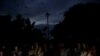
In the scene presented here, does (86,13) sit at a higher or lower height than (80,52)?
higher

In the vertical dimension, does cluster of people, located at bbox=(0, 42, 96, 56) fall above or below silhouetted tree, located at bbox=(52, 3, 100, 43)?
below

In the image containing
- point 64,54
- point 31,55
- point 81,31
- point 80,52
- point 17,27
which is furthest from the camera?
point 17,27

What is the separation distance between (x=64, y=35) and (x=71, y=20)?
2100mm

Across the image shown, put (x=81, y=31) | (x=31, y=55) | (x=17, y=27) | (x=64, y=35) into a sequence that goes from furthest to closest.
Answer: (x=17, y=27) → (x=64, y=35) → (x=81, y=31) → (x=31, y=55)

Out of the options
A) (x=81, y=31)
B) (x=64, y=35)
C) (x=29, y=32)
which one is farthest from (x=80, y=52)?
(x=29, y=32)

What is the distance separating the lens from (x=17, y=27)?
139 ft

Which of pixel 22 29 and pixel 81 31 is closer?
pixel 81 31

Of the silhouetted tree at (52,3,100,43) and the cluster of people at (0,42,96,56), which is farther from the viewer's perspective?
the silhouetted tree at (52,3,100,43)

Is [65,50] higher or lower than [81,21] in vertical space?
lower

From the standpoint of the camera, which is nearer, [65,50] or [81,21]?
[65,50]

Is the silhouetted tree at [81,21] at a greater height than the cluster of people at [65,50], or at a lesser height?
greater

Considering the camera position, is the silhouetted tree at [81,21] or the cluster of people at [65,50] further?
the silhouetted tree at [81,21]

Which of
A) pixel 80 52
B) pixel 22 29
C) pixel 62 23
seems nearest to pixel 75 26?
pixel 62 23

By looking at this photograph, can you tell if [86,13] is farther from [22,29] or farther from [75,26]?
[22,29]
